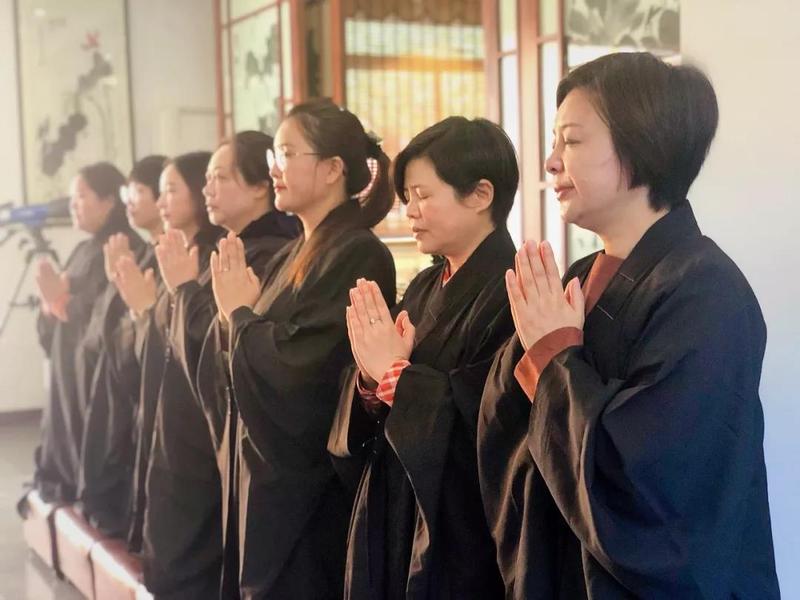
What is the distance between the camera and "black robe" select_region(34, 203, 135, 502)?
3.55 meters

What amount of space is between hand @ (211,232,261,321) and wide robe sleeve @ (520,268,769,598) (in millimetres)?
1060

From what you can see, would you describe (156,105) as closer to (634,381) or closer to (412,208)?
(412,208)

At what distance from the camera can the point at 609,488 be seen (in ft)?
3.84

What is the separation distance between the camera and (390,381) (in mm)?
1578

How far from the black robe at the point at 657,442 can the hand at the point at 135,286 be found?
1872 mm

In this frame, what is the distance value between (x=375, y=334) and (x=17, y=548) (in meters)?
2.69

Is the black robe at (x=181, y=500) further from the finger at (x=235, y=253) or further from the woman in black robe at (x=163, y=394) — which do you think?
the finger at (x=235, y=253)

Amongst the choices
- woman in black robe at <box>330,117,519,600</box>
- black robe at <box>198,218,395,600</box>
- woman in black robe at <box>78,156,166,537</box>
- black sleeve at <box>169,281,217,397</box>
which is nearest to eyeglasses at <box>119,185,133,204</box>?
woman in black robe at <box>78,156,166,537</box>

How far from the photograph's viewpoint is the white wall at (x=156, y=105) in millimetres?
5656

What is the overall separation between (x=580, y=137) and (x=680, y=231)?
0.57 feet

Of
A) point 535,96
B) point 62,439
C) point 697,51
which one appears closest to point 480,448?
point 697,51

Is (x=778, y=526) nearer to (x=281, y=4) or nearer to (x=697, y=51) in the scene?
(x=697, y=51)

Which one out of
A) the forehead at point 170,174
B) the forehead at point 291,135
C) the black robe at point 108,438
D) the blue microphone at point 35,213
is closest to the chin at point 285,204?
the forehead at point 291,135

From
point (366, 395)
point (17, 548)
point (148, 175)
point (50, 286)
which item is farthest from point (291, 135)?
point (17, 548)
